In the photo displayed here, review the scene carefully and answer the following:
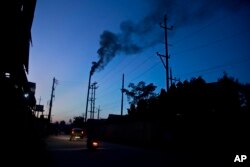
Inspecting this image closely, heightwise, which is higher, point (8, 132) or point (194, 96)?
point (194, 96)

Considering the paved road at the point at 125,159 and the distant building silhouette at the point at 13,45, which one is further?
the paved road at the point at 125,159

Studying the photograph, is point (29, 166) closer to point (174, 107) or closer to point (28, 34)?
point (28, 34)

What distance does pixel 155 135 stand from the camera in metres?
39.8

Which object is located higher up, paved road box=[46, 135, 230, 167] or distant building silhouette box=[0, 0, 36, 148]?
distant building silhouette box=[0, 0, 36, 148]

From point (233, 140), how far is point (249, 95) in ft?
39.5

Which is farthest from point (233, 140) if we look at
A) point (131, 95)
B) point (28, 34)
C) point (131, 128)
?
point (131, 95)

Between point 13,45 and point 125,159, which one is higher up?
point 13,45

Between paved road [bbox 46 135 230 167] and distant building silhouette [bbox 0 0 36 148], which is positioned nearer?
distant building silhouette [bbox 0 0 36 148]

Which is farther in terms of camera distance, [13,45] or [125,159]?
[125,159]

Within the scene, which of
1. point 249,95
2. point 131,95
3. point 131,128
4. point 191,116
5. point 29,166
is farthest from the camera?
point 131,95

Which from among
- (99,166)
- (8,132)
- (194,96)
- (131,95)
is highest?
(131,95)

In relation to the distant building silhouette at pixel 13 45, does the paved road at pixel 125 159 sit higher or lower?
lower

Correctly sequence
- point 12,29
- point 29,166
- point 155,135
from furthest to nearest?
point 155,135 < point 29,166 < point 12,29

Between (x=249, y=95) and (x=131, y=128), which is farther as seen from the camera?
(x=131, y=128)
